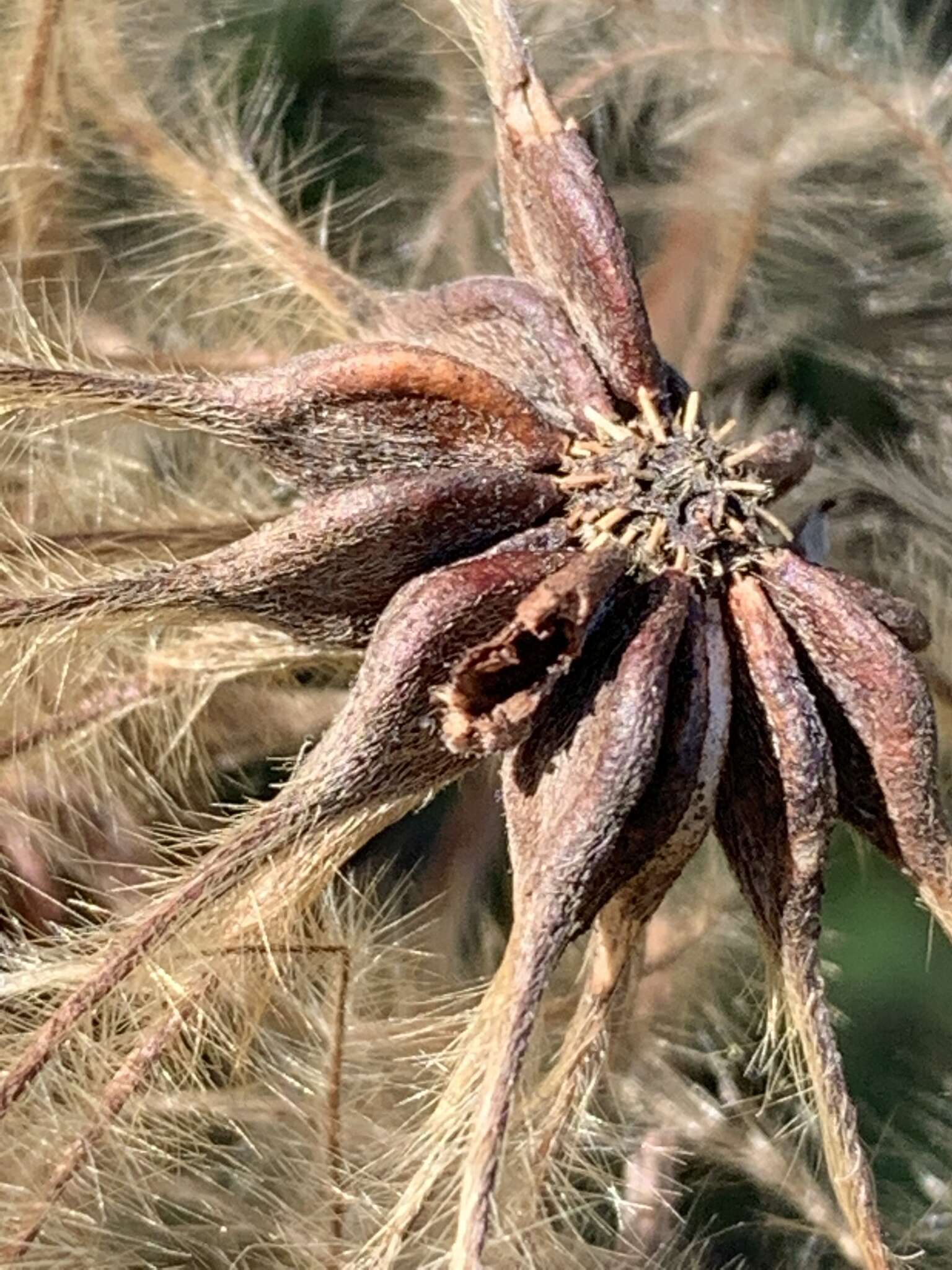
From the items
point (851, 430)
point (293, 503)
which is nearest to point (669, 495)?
point (293, 503)

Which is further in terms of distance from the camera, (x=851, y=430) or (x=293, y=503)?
(x=851, y=430)

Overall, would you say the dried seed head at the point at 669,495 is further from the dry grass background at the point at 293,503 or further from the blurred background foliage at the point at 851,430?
the blurred background foliage at the point at 851,430

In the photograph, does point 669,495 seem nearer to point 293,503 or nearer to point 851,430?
point 293,503

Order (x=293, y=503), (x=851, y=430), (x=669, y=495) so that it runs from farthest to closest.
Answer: (x=851, y=430) < (x=293, y=503) < (x=669, y=495)

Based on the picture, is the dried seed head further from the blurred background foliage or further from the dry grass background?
the blurred background foliage

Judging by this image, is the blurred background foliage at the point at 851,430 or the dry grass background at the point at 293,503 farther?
the blurred background foliage at the point at 851,430

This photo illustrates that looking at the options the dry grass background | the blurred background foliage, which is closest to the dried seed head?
the dry grass background

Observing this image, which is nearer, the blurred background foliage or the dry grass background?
the dry grass background

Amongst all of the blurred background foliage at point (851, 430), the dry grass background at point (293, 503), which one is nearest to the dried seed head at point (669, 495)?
the dry grass background at point (293, 503)
